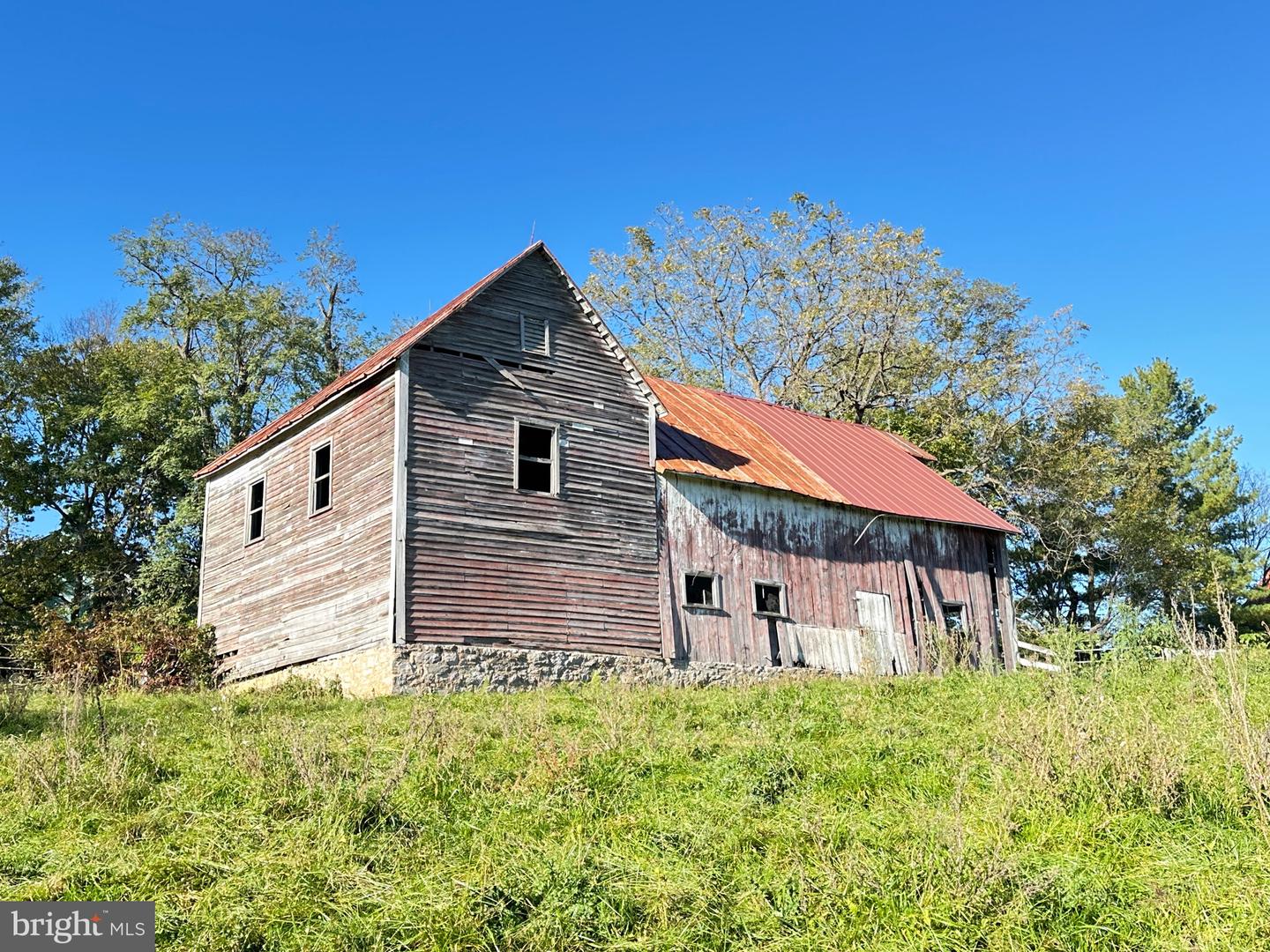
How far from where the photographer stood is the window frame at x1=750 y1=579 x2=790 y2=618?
23353mm

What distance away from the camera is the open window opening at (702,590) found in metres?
22.6

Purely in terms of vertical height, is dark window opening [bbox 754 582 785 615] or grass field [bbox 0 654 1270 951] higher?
dark window opening [bbox 754 582 785 615]

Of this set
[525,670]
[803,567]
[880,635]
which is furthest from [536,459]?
[880,635]

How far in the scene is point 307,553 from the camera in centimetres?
2198

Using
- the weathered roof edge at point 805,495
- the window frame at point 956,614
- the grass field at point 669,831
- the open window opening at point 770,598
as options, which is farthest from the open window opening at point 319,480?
the window frame at point 956,614

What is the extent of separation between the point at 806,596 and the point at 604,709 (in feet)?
37.9

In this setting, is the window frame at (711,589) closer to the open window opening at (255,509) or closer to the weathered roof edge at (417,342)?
the weathered roof edge at (417,342)

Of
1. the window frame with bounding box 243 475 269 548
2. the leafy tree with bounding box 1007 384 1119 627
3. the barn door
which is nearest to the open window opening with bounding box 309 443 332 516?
the window frame with bounding box 243 475 269 548

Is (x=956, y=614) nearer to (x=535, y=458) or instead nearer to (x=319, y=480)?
(x=535, y=458)

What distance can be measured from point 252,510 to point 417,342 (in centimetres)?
667

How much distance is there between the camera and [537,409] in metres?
21.5

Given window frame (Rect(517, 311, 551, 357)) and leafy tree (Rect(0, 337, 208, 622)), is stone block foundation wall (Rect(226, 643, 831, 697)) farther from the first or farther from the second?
leafy tree (Rect(0, 337, 208, 622))

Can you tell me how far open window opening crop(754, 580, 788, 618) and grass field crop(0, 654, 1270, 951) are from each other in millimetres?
10454

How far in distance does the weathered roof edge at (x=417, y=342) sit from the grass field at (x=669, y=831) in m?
9.00
